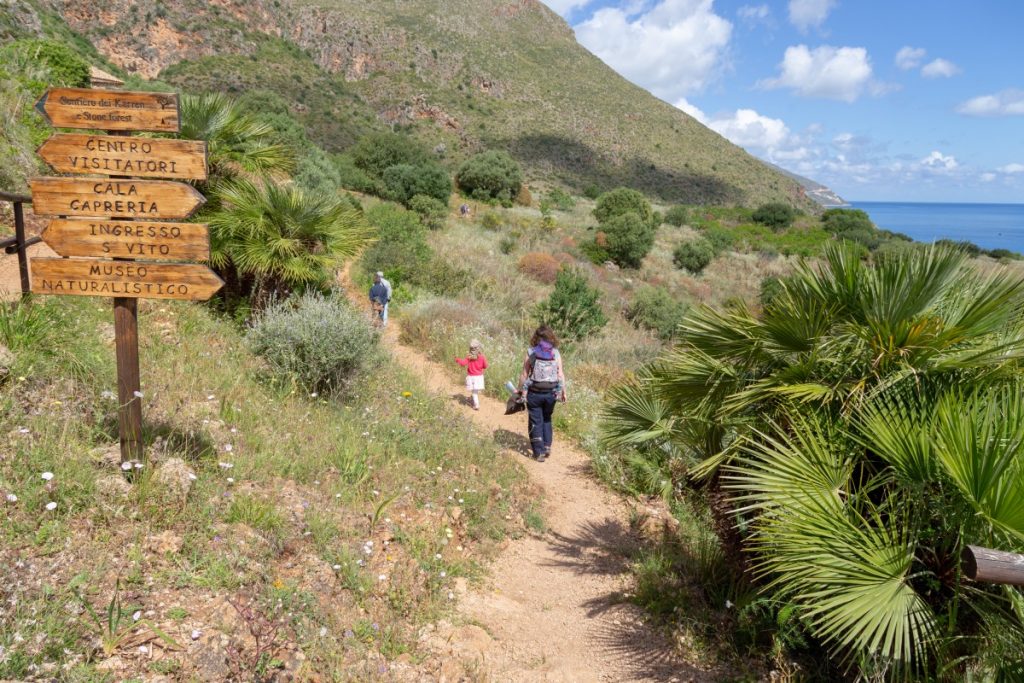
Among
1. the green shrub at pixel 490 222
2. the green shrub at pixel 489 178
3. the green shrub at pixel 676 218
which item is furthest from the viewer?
the green shrub at pixel 676 218

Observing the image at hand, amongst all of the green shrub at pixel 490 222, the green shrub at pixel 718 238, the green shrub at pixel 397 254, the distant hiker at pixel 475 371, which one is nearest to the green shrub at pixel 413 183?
the green shrub at pixel 490 222

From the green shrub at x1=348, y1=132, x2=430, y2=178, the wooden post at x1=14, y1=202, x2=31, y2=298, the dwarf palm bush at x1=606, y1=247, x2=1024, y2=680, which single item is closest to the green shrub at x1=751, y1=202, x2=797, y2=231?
the green shrub at x1=348, y1=132, x2=430, y2=178

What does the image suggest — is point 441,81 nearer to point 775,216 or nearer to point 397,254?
point 775,216

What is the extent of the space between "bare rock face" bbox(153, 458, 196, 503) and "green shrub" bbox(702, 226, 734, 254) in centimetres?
3378

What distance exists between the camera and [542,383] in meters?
6.27

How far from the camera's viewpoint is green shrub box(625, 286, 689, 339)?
1727 centimetres

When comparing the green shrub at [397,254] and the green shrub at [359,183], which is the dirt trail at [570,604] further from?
the green shrub at [359,183]

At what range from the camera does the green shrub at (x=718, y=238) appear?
35.1m

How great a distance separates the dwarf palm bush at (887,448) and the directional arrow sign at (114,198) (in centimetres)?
325

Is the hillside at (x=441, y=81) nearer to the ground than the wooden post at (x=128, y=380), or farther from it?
farther from it

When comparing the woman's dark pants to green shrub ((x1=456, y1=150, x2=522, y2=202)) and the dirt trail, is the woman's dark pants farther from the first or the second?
green shrub ((x1=456, y1=150, x2=522, y2=202))

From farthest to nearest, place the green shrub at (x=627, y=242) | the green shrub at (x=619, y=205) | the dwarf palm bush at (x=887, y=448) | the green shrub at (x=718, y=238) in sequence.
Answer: the green shrub at (x=718, y=238) < the green shrub at (x=619, y=205) < the green shrub at (x=627, y=242) < the dwarf palm bush at (x=887, y=448)

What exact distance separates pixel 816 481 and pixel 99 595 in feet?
11.3

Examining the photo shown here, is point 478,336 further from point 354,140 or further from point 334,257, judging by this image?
point 354,140
